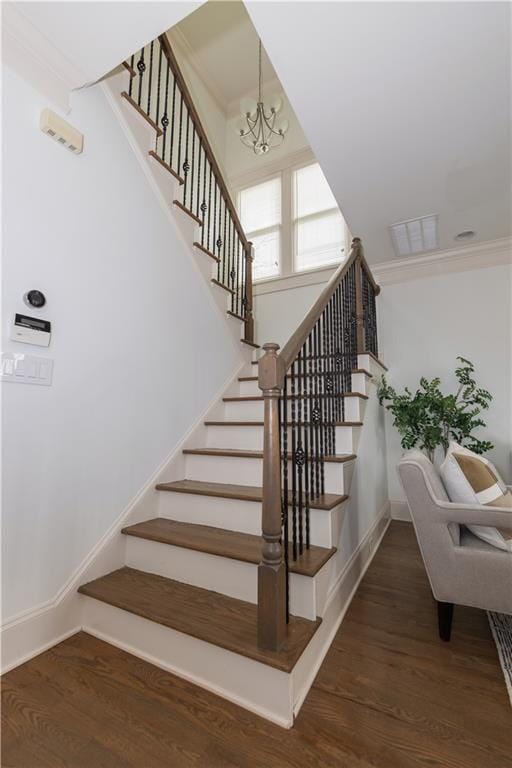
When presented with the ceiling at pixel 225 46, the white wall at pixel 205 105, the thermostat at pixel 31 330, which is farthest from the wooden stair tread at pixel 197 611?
the ceiling at pixel 225 46

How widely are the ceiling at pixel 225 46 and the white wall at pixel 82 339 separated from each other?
311 cm

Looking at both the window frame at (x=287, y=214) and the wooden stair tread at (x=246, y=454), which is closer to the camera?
the wooden stair tread at (x=246, y=454)

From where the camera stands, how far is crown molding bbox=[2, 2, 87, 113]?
1.50 meters

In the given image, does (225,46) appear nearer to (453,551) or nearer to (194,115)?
(194,115)

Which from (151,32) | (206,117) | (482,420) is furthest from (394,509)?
(206,117)

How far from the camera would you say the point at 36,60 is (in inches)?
63.6

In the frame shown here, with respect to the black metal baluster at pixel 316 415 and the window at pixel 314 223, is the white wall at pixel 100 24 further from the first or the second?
the window at pixel 314 223

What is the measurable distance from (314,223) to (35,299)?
363 cm

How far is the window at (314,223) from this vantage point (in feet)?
13.7

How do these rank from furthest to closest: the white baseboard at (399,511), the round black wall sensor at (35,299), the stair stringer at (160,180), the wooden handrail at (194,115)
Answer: the white baseboard at (399,511) → the wooden handrail at (194,115) → the stair stringer at (160,180) → the round black wall sensor at (35,299)

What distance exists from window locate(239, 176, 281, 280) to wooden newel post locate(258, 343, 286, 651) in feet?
11.0

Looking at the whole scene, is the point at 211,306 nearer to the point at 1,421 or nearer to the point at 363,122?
the point at 363,122

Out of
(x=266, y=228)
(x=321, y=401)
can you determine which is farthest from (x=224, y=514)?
(x=266, y=228)

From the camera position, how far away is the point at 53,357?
1678 mm
